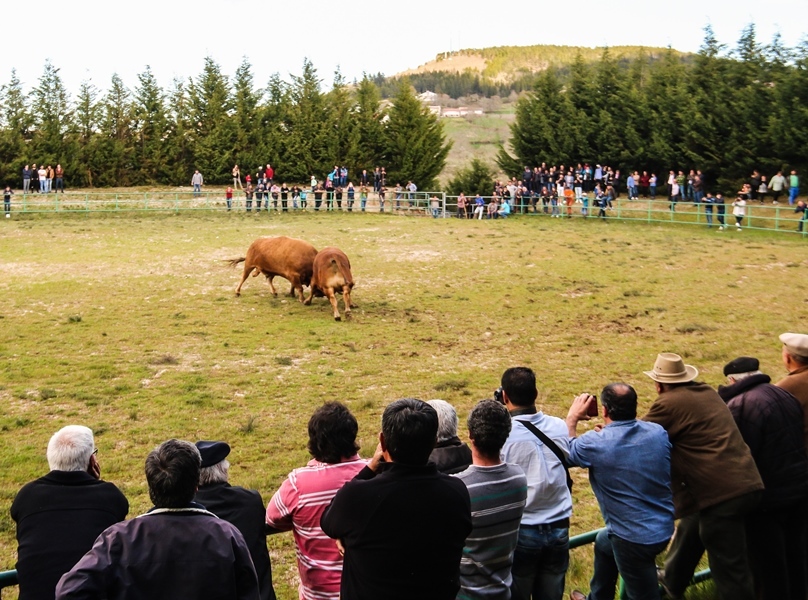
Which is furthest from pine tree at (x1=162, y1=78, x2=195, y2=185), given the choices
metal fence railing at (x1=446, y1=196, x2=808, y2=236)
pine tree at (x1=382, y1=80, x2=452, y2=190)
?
metal fence railing at (x1=446, y1=196, x2=808, y2=236)

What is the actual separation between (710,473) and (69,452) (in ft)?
11.8

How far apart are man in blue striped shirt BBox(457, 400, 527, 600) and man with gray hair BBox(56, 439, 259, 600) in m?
1.16

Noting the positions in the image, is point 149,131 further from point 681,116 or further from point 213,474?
point 213,474

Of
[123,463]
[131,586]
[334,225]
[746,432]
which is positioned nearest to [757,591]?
[746,432]

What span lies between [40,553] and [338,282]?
39.1 feet

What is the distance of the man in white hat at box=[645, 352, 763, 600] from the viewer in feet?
16.1

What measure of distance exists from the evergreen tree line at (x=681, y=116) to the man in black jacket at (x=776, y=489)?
3157 centimetres

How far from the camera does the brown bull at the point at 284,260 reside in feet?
55.8

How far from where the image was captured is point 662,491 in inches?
189

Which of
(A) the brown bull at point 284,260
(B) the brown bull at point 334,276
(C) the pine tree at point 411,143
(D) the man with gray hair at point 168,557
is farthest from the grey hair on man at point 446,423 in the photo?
(C) the pine tree at point 411,143

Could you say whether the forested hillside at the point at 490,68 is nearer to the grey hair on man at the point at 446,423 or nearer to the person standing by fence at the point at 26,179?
the person standing by fence at the point at 26,179

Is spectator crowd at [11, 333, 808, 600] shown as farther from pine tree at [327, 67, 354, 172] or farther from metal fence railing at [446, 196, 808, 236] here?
pine tree at [327, 67, 354, 172]

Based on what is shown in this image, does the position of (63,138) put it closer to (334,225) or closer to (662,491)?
(334,225)

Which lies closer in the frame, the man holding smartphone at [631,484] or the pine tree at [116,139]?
the man holding smartphone at [631,484]
